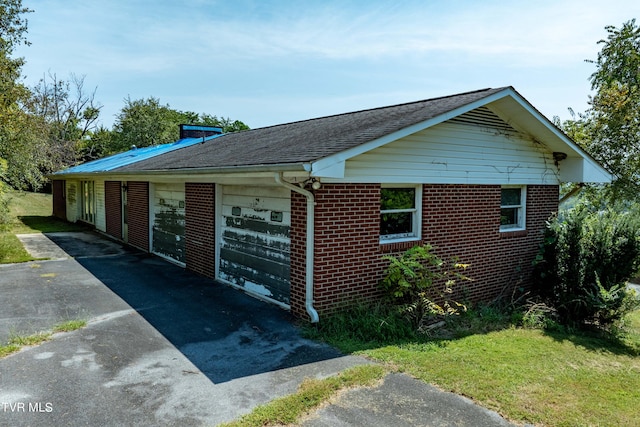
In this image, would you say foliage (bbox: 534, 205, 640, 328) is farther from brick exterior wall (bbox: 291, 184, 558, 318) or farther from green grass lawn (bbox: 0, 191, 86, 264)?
green grass lawn (bbox: 0, 191, 86, 264)

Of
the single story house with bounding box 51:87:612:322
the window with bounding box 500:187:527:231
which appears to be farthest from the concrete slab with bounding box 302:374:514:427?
the window with bounding box 500:187:527:231

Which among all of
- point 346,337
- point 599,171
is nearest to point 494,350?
point 346,337

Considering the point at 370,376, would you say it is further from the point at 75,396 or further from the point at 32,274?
the point at 32,274

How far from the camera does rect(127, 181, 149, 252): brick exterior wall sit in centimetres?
1269

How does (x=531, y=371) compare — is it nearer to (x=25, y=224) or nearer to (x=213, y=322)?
(x=213, y=322)

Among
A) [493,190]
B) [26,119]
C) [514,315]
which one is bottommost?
[514,315]

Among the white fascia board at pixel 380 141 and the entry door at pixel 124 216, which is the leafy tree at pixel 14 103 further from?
the white fascia board at pixel 380 141

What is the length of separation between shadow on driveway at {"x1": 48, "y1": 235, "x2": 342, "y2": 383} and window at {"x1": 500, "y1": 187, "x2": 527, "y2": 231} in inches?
214

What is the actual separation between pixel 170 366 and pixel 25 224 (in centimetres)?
1876

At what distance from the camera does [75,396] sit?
14.1 feet

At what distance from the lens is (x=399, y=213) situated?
25.3ft

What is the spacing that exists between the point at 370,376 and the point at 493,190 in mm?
5654

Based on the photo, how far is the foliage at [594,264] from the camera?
833 cm

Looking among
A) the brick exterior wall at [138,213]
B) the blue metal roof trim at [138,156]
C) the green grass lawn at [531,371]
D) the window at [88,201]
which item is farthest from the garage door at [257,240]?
the window at [88,201]
